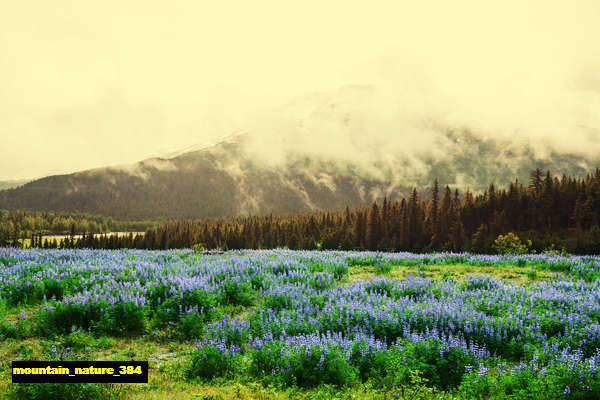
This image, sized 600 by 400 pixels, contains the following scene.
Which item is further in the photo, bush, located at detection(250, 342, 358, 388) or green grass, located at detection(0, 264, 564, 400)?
bush, located at detection(250, 342, 358, 388)

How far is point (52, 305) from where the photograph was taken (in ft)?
28.6

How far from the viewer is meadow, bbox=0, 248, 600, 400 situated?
5695 mm

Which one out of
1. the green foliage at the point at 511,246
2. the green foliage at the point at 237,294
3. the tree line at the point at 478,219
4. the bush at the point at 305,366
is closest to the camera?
the bush at the point at 305,366

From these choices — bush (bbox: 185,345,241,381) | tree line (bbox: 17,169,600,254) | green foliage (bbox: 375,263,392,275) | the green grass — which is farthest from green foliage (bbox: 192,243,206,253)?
tree line (bbox: 17,169,600,254)

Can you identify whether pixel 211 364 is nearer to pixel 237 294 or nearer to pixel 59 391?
pixel 59 391

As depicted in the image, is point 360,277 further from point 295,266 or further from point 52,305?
point 52,305

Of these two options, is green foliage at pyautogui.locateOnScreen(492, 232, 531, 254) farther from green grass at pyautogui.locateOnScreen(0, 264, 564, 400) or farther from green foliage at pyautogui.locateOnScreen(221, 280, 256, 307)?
green grass at pyautogui.locateOnScreen(0, 264, 564, 400)

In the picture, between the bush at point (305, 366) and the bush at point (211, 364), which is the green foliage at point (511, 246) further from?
the bush at point (211, 364)

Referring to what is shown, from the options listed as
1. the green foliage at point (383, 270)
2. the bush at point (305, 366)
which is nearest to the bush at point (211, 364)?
the bush at point (305, 366)

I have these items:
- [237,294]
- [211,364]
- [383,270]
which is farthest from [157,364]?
[383,270]

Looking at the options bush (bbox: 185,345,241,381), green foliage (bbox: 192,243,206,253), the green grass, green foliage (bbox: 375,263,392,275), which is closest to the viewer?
the green grass

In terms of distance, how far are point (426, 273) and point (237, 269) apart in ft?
23.6

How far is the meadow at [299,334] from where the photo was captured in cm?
570

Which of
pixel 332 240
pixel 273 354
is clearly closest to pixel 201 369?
pixel 273 354
